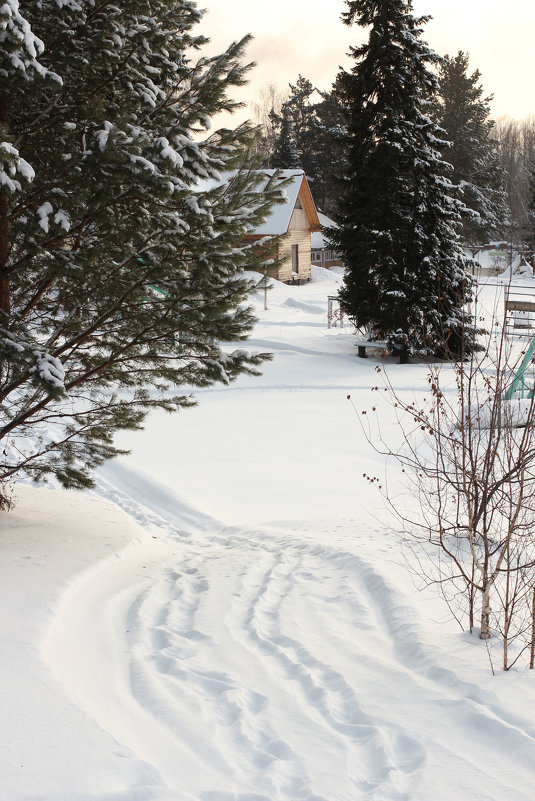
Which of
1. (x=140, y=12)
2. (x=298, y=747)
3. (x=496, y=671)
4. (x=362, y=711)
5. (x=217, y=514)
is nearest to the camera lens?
(x=298, y=747)

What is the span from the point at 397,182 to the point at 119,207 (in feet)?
46.6

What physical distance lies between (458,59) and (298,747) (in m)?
56.2

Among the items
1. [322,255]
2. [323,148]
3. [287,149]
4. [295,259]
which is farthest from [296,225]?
[323,148]

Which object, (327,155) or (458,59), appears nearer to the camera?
(458,59)

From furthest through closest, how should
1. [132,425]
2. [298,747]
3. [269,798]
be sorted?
[132,425] → [298,747] → [269,798]

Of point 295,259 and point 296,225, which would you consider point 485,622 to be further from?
point 296,225

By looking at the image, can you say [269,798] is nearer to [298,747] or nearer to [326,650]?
[298,747]

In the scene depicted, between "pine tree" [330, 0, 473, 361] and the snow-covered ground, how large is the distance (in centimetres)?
1086

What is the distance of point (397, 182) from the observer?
19469mm

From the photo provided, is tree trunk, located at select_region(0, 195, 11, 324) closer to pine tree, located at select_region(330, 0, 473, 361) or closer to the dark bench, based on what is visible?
pine tree, located at select_region(330, 0, 473, 361)

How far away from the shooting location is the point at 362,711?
4.22 meters

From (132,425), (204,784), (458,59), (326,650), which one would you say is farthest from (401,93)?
(458,59)

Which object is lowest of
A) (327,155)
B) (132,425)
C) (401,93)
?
(132,425)

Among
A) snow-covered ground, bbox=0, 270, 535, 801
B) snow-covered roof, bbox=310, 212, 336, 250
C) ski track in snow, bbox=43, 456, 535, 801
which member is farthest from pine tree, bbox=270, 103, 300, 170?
Answer: ski track in snow, bbox=43, 456, 535, 801
